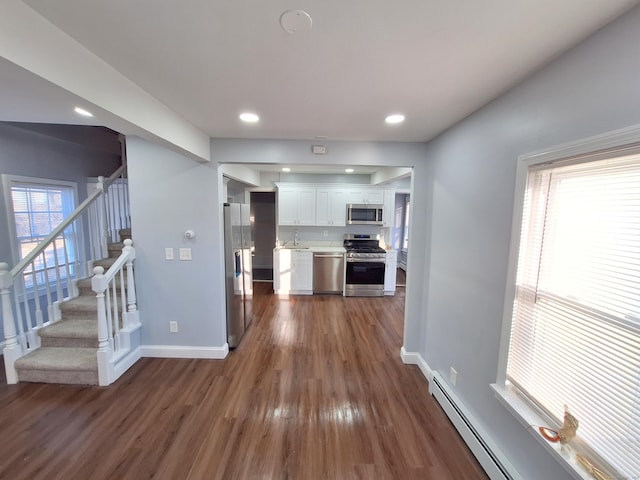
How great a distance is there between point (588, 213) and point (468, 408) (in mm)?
1560

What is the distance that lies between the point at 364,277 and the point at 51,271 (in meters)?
4.81

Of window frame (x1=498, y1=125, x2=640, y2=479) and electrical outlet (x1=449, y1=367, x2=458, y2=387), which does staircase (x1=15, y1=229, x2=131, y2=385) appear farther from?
window frame (x1=498, y1=125, x2=640, y2=479)

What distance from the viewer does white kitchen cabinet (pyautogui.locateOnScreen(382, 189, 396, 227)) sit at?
5.18 meters

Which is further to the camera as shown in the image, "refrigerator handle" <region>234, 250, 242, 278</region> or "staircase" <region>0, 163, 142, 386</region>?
"refrigerator handle" <region>234, 250, 242, 278</region>

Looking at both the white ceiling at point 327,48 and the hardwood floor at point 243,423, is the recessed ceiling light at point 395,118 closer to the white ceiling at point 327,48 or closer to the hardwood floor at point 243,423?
the white ceiling at point 327,48

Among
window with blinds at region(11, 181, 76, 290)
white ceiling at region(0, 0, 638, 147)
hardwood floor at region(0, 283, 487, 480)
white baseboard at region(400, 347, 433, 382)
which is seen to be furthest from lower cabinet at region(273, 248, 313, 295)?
white ceiling at region(0, 0, 638, 147)

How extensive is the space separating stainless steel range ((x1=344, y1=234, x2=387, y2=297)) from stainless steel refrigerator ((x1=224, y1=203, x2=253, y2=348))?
2123mm

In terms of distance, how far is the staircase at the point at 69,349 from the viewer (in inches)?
91.6

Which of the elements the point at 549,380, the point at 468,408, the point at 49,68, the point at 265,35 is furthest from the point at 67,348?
the point at 549,380

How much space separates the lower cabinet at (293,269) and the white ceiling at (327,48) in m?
3.39

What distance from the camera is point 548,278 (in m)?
1.33

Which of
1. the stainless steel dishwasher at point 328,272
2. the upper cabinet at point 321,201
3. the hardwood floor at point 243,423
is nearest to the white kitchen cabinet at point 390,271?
the stainless steel dishwasher at point 328,272

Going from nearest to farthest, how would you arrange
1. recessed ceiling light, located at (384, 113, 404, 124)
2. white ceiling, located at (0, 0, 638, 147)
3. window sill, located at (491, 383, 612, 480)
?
white ceiling, located at (0, 0, 638, 147) → window sill, located at (491, 383, 612, 480) → recessed ceiling light, located at (384, 113, 404, 124)

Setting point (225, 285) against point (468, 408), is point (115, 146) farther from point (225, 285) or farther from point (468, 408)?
→ point (468, 408)
